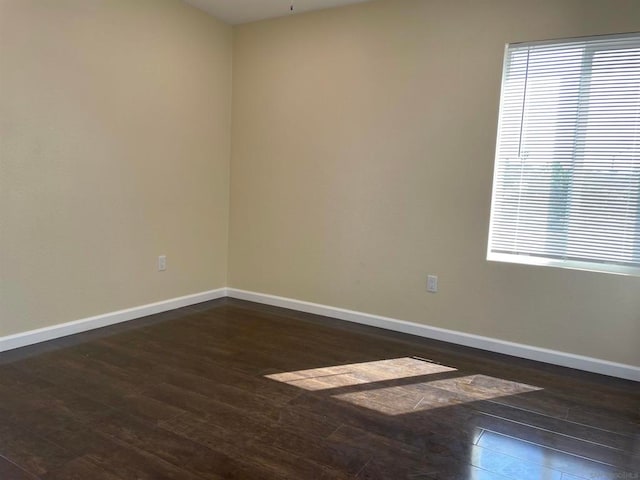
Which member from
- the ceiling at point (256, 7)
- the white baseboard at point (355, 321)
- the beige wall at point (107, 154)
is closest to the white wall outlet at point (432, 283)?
the white baseboard at point (355, 321)

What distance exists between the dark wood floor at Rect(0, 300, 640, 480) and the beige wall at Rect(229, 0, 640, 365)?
42 cm

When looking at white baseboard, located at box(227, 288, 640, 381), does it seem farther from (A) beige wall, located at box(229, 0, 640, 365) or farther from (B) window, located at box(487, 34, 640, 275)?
(B) window, located at box(487, 34, 640, 275)


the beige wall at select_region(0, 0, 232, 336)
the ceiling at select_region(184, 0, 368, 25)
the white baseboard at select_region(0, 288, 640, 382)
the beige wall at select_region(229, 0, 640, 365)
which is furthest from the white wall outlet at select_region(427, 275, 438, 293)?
the ceiling at select_region(184, 0, 368, 25)

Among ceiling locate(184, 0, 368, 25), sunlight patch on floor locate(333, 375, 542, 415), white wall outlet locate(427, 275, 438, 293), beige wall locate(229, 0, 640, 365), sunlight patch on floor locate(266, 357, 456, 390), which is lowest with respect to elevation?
sunlight patch on floor locate(266, 357, 456, 390)

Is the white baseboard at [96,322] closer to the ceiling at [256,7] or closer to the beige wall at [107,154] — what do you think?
the beige wall at [107,154]

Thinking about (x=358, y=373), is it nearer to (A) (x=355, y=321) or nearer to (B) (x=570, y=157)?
(A) (x=355, y=321)

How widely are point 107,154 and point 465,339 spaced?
290 cm

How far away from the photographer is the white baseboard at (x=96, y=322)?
110 inches

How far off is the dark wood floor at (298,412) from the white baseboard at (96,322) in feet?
0.26

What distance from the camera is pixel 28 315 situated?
112 inches

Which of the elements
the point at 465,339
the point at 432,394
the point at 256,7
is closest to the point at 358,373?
the point at 432,394

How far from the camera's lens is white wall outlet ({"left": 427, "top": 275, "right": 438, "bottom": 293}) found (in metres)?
3.35

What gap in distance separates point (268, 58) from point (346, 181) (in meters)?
1.36

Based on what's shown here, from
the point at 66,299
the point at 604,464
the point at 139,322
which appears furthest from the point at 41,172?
the point at 604,464
